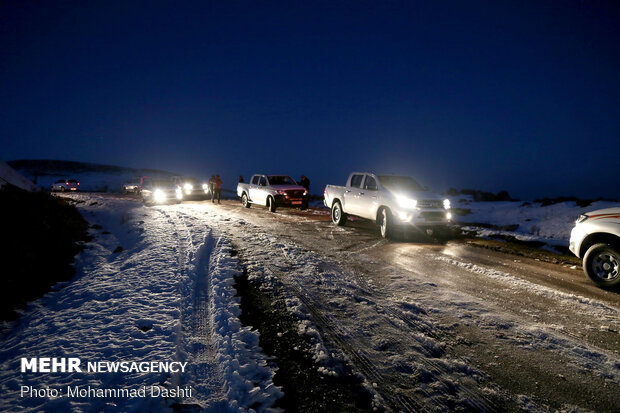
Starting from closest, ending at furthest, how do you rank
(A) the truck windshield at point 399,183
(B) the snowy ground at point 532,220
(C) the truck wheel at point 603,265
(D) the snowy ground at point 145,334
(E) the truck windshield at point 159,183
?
1. (D) the snowy ground at point 145,334
2. (C) the truck wheel at point 603,265
3. (A) the truck windshield at point 399,183
4. (B) the snowy ground at point 532,220
5. (E) the truck windshield at point 159,183

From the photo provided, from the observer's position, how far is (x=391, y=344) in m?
3.28

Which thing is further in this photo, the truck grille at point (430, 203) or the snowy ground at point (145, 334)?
the truck grille at point (430, 203)

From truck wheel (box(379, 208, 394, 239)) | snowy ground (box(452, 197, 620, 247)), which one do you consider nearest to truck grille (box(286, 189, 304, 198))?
truck wheel (box(379, 208, 394, 239))

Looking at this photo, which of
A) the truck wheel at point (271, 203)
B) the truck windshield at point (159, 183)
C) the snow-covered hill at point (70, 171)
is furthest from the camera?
the snow-covered hill at point (70, 171)

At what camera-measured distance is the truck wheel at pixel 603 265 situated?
5219 mm

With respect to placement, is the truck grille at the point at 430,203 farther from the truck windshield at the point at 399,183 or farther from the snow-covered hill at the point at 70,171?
the snow-covered hill at the point at 70,171

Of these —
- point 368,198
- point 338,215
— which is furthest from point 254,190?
point 368,198

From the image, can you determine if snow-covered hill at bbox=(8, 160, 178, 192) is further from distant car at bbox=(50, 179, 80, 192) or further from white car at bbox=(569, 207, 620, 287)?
white car at bbox=(569, 207, 620, 287)

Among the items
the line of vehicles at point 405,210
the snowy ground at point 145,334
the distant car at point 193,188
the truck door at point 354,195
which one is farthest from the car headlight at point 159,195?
the truck door at point 354,195

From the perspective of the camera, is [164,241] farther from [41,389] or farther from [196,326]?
[41,389]

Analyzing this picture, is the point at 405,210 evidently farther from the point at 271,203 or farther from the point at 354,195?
the point at 271,203

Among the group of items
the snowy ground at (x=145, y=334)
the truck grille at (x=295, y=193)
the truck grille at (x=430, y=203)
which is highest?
the truck grille at (x=295, y=193)

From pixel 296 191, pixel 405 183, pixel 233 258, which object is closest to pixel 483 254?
pixel 405 183

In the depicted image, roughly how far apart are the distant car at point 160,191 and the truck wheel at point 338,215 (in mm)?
11743
